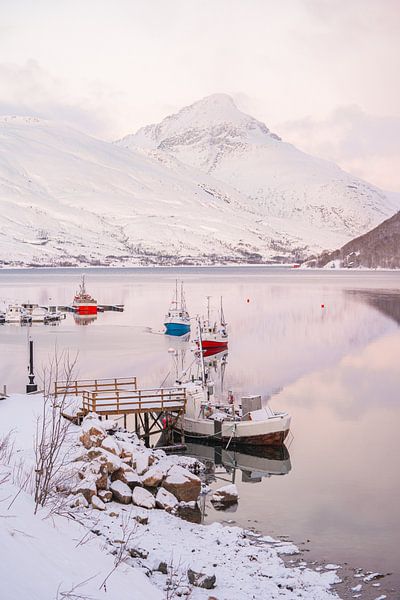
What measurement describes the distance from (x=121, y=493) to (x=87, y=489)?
1.30 metres

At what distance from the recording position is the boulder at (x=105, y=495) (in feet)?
73.3

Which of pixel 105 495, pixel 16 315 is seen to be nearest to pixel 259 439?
pixel 105 495

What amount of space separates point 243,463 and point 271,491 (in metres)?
3.73

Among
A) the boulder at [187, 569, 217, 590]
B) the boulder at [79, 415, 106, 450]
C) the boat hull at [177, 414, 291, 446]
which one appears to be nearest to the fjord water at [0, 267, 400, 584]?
the boat hull at [177, 414, 291, 446]

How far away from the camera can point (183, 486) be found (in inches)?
955

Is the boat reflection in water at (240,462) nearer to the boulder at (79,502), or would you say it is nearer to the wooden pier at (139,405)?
the wooden pier at (139,405)

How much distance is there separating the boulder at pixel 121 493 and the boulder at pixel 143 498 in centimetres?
15

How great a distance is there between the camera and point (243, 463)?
30.6m

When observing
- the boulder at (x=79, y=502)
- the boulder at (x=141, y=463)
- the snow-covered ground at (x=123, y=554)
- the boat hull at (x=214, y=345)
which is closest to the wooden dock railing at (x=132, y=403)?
the boulder at (x=141, y=463)

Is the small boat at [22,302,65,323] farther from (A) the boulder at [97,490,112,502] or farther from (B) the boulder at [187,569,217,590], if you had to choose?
(B) the boulder at [187,569,217,590]

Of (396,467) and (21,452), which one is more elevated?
(21,452)

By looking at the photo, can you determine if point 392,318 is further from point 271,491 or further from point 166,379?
point 271,491

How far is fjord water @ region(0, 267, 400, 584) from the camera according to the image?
2364cm

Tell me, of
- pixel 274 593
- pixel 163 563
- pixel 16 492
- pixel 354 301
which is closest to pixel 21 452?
pixel 16 492
